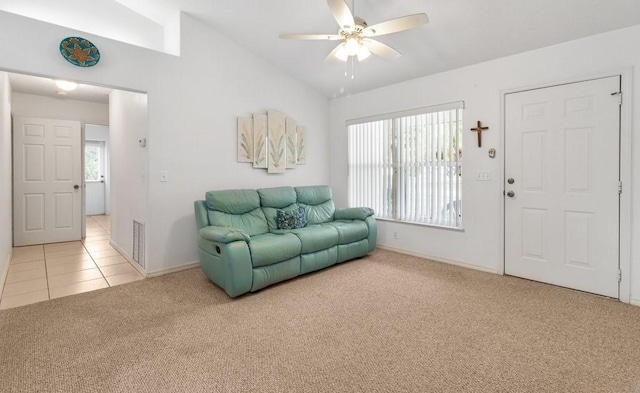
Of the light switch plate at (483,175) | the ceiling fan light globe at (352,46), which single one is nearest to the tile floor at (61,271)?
the ceiling fan light globe at (352,46)

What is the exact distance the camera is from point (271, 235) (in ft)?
11.3

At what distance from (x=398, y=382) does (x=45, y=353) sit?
221 cm

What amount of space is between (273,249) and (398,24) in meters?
2.21

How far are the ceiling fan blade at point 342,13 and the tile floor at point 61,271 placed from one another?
3.30m

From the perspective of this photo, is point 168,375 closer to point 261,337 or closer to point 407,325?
point 261,337

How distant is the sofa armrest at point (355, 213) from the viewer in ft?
13.6

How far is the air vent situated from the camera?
359 cm

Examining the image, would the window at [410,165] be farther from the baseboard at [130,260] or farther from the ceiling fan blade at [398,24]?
the baseboard at [130,260]

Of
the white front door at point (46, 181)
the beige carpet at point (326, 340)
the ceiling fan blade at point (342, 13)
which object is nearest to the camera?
the beige carpet at point (326, 340)

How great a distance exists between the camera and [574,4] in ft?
8.27

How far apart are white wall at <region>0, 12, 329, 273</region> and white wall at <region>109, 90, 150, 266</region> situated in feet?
0.54

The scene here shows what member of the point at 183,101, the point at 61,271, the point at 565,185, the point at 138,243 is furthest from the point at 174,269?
the point at 565,185

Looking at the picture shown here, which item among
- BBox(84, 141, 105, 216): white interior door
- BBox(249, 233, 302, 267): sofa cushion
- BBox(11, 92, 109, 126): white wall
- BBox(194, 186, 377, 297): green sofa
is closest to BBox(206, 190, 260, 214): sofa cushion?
BBox(194, 186, 377, 297): green sofa

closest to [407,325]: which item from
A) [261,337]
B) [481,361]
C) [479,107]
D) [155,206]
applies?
[481,361]
